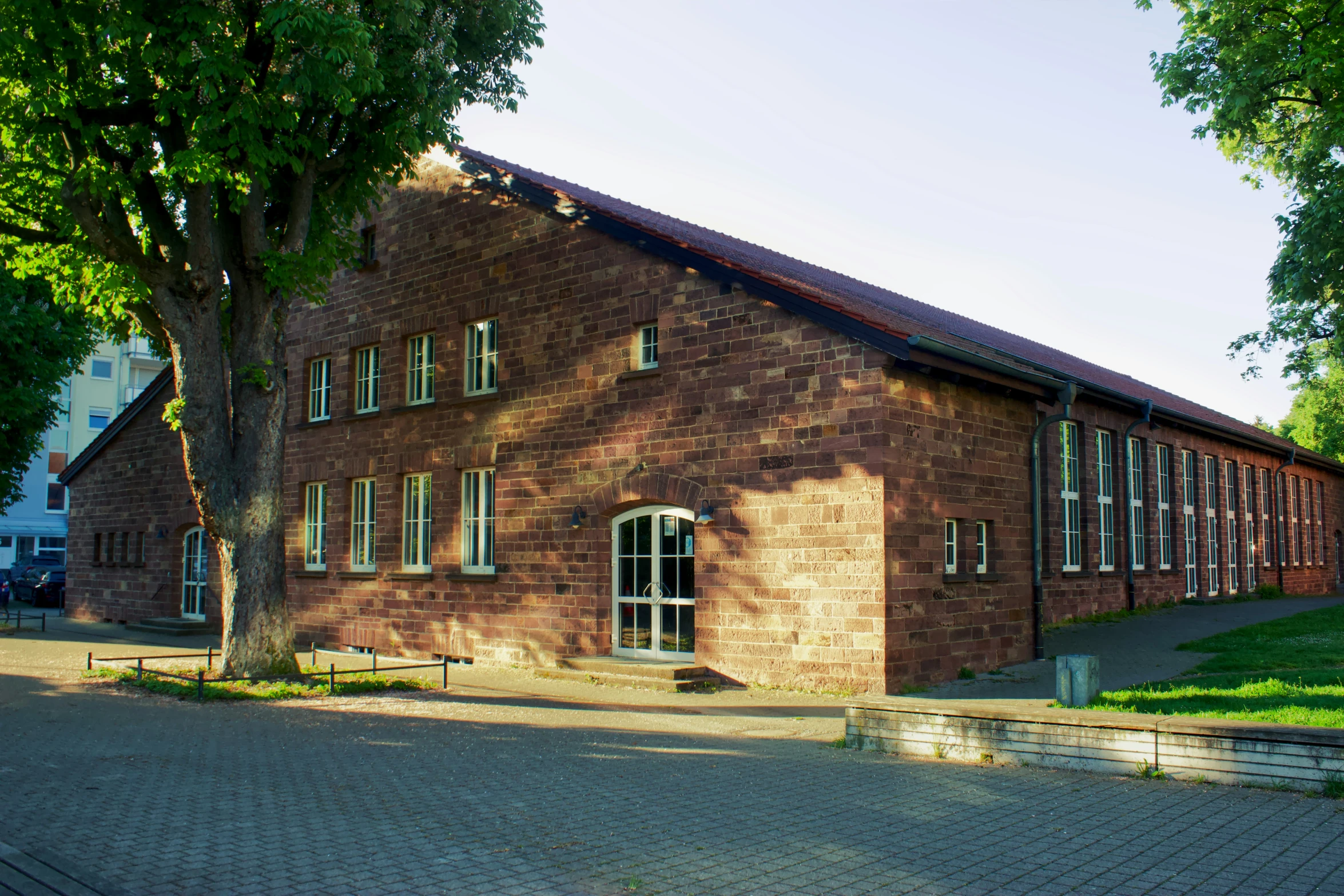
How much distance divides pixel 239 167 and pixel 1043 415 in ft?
37.9

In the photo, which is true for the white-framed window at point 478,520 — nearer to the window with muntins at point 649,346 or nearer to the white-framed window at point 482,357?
the white-framed window at point 482,357

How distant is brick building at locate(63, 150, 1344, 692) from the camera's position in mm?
12047

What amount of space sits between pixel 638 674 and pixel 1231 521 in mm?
17701

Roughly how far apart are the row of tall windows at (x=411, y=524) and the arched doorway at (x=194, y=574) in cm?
475

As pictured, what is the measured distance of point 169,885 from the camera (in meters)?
5.12

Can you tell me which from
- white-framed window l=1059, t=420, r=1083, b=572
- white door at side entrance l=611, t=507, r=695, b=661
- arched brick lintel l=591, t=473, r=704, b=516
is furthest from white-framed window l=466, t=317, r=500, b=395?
white-framed window l=1059, t=420, r=1083, b=572

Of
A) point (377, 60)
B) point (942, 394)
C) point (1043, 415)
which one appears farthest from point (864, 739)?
point (377, 60)

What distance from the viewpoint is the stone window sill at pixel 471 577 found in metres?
15.9

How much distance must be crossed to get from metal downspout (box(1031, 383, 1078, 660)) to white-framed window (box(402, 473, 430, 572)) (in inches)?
374

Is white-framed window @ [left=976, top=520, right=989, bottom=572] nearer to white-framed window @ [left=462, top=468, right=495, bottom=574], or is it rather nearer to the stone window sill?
the stone window sill

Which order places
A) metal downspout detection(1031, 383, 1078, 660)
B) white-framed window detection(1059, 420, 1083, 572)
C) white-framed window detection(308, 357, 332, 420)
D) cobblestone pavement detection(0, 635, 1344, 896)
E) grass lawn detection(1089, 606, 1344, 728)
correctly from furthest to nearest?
1. white-framed window detection(308, 357, 332, 420)
2. white-framed window detection(1059, 420, 1083, 572)
3. metal downspout detection(1031, 383, 1078, 660)
4. grass lawn detection(1089, 606, 1344, 728)
5. cobblestone pavement detection(0, 635, 1344, 896)

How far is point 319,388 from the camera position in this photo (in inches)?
786

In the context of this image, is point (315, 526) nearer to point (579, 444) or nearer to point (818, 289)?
point (579, 444)

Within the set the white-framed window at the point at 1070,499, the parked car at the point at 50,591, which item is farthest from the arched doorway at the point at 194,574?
the white-framed window at the point at 1070,499
